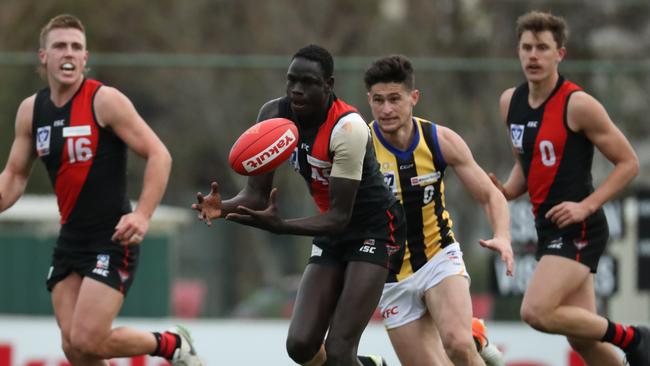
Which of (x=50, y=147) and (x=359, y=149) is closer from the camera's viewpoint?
(x=359, y=149)

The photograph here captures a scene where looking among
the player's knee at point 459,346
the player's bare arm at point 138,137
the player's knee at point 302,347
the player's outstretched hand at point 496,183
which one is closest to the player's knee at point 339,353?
the player's knee at point 302,347

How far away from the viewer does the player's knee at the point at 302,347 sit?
7.41 meters

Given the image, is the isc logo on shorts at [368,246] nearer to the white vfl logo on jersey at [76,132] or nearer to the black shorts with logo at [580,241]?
the black shorts with logo at [580,241]

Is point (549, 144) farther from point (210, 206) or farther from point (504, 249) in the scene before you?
point (210, 206)

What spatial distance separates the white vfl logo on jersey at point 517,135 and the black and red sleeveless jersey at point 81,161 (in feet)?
8.46

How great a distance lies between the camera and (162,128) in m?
14.0

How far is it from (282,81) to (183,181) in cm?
150

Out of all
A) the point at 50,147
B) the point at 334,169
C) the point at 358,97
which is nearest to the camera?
the point at 334,169

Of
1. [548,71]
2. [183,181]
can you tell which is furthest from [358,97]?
[548,71]

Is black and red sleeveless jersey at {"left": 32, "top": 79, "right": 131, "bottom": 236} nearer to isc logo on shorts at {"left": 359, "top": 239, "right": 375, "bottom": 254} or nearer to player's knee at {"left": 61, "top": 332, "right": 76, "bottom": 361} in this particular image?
player's knee at {"left": 61, "top": 332, "right": 76, "bottom": 361}

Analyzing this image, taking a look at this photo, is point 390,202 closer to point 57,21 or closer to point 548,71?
point 548,71

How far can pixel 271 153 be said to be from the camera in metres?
7.04

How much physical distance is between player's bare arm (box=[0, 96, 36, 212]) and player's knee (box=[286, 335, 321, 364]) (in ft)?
7.67

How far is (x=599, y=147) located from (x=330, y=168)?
2146 millimetres
